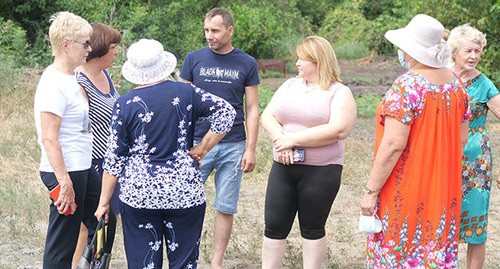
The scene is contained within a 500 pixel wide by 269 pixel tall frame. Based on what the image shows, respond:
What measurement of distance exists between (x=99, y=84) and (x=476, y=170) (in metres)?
2.39

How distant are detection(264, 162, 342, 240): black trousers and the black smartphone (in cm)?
6

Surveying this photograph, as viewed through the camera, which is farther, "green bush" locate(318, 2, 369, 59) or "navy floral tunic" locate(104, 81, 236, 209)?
"green bush" locate(318, 2, 369, 59)

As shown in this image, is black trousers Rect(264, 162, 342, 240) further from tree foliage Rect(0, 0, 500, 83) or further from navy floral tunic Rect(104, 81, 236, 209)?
tree foliage Rect(0, 0, 500, 83)

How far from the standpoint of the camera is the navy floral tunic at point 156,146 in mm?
4363

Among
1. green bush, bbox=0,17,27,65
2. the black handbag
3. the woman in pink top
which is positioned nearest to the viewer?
the black handbag

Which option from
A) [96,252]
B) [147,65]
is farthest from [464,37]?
[96,252]

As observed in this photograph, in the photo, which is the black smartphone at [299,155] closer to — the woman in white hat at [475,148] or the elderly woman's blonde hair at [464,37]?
the woman in white hat at [475,148]

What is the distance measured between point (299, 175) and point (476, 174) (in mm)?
1120

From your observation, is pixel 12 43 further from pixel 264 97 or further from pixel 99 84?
pixel 99 84

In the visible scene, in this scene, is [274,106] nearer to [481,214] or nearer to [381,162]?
[381,162]

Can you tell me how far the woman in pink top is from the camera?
489cm

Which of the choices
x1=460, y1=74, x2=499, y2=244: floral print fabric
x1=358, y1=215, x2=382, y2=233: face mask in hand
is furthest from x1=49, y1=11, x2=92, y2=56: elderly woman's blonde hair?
x1=460, y1=74, x2=499, y2=244: floral print fabric

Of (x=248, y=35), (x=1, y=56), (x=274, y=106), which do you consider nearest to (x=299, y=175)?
(x=274, y=106)

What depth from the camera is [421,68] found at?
436cm
